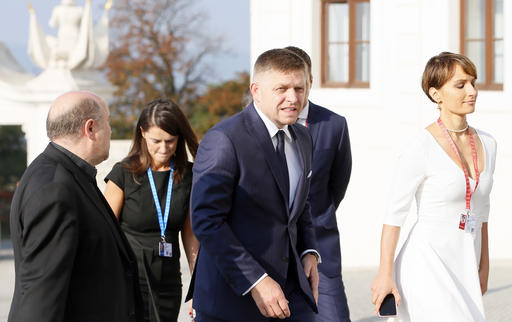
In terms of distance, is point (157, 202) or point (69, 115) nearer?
point (69, 115)

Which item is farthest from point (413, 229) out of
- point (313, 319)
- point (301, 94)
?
point (301, 94)

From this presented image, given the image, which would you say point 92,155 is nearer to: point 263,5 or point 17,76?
point 263,5

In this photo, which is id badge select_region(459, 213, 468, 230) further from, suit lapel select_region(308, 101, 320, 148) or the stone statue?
the stone statue

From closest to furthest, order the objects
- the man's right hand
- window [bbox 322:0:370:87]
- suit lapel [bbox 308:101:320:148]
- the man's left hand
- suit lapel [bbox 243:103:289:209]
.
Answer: the man's right hand, suit lapel [bbox 243:103:289:209], the man's left hand, suit lapel [bbox 308:101:320:148], window [bbox 322:0:370:87]

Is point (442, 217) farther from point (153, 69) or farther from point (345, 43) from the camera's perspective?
point (153, 69)

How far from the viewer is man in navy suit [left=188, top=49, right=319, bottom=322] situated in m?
4.12

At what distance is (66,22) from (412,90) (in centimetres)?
569

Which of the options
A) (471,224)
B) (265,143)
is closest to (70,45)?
(471,224)

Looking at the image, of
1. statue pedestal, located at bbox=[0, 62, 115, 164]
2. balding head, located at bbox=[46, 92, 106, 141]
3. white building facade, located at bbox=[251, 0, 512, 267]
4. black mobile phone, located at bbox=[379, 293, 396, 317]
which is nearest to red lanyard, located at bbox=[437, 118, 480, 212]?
black mobile phone, located at bbox=[379, 293, 396, 317]

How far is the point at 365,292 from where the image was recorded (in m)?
10.3

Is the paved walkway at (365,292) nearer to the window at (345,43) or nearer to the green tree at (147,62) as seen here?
the window at (345,43)

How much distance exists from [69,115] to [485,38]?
9800 mm

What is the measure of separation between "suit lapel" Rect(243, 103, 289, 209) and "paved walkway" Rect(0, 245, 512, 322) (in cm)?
464

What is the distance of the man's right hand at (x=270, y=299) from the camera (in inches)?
161
